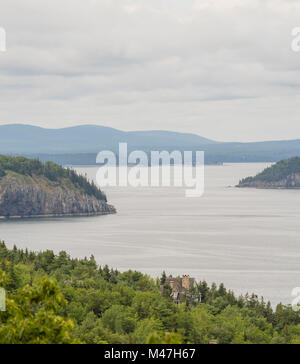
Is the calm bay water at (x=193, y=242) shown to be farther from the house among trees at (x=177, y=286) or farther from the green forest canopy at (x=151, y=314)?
the green forest canopy at (x=151, y=314)

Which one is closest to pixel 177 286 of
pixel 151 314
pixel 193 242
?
pixel 151 314

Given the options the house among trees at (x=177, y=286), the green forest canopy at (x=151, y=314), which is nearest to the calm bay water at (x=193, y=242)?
the house among trees at (x=177, y=286)

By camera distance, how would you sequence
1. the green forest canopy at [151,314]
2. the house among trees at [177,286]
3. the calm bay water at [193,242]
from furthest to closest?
1. the calm bay water at [193,242]
2. the house among trees at [177,286]
3. the green forest canopy at [151,314]

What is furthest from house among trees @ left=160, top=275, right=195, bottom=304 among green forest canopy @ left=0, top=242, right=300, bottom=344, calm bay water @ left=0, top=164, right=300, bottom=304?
calm bay water @ left=0, top=164, right=300, bottom=304
